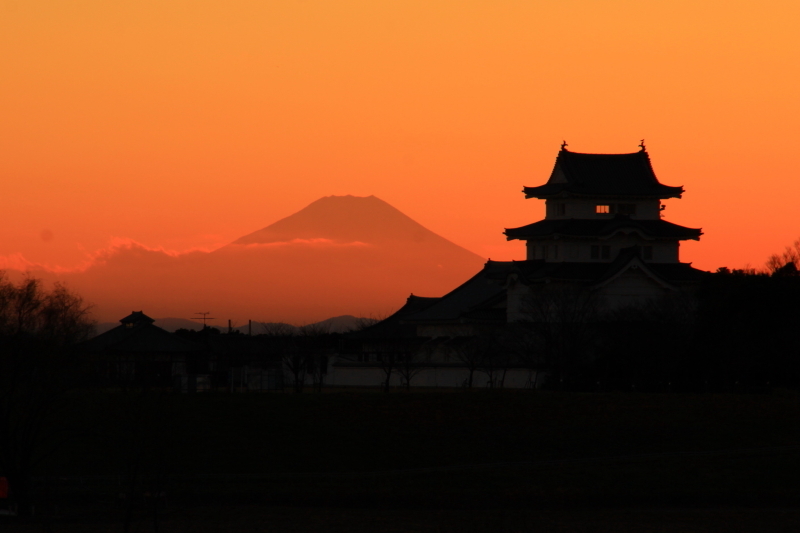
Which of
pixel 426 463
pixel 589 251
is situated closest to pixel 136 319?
pixel 589 251

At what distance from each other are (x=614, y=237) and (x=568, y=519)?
45.5m

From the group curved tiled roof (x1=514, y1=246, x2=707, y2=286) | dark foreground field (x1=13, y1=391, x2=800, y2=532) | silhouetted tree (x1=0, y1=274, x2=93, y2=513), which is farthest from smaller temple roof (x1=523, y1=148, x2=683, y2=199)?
silhouetted tree (x1=0, y1=274, x2=93, y2=513)

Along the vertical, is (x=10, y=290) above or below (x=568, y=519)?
above

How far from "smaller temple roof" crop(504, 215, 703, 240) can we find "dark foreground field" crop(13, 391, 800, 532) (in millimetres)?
23238

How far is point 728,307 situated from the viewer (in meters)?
55.0

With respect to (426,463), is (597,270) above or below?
above

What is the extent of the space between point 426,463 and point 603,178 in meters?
41.5

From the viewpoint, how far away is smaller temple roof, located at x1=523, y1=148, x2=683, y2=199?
75.1 m

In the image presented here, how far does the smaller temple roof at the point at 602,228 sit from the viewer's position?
241 feet

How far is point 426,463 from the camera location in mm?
38844

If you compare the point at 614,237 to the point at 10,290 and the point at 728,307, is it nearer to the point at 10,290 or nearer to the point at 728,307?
the point at 728,307

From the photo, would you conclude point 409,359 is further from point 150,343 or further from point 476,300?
point 150,343

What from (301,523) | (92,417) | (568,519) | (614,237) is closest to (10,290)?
(92,417)

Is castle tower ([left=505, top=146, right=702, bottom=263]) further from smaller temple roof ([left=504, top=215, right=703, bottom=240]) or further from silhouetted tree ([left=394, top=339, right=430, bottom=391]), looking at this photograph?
silhouetted tree ([left=394, top=339, right=430, bottom=391])
